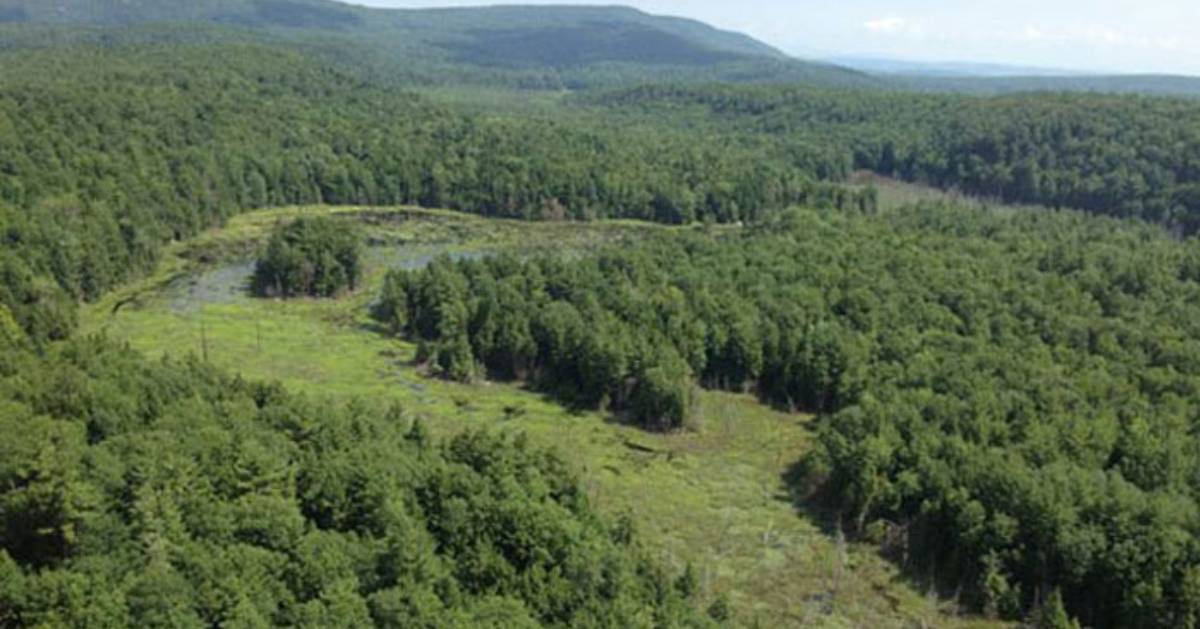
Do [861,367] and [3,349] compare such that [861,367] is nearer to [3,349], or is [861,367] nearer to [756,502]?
[756,502]

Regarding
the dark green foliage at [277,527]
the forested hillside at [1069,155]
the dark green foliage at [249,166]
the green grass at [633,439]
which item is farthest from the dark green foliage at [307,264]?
the forested hillside at [1069,155]

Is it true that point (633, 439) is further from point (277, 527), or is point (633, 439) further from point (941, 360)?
point (277, 527)

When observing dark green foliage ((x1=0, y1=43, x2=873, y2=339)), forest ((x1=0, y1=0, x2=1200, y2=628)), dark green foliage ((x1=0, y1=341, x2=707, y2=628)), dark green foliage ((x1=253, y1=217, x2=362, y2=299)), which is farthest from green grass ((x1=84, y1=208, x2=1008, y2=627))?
dark green foliage ((x1=0, y1=341, x2=707, y2=628))

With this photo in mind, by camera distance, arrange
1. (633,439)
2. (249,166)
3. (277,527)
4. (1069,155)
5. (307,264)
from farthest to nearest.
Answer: (1069,155) < (249,166) < (307,264) < (633,439) < (277,527)

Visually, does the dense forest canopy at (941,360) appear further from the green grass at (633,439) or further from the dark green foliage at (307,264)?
the dark green foliage at (307,264)

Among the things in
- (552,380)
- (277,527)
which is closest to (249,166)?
(552,380)

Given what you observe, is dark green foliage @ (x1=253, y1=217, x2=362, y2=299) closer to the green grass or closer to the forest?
the forest
